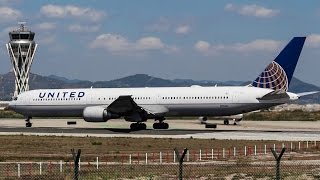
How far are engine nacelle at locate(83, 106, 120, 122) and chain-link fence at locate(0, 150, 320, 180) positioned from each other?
2627 cm

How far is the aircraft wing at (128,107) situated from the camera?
60491mm

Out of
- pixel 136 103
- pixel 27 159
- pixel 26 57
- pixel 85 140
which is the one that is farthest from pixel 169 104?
pixel 26 57

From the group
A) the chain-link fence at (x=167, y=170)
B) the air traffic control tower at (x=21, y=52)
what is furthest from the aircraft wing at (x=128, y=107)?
the air traffic control tower at (x=21, y=52)

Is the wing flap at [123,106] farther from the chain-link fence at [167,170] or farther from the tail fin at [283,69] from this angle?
the chain-link fence at [167,170]

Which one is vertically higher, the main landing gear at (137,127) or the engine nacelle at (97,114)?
the engine nacelle at (97,114)

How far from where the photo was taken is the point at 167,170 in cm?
2808

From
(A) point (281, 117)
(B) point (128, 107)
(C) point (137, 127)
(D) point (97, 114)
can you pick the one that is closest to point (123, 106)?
(B) point (128, 107)

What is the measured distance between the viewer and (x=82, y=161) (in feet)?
111

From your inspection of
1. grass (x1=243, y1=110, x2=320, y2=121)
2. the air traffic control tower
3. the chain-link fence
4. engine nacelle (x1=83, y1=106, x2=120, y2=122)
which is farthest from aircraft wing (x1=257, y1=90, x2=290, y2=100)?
the air traffic control tower

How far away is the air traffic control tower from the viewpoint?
185875 mm

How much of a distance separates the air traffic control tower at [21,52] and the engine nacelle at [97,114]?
412ft

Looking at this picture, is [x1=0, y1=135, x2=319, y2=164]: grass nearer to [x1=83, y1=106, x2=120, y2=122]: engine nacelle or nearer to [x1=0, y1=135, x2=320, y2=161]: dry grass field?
[x1=0, y1=135, x2=320, y2=161]: dry grass field

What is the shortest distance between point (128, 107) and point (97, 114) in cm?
311

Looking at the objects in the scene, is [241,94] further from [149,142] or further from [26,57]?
[26,57]
